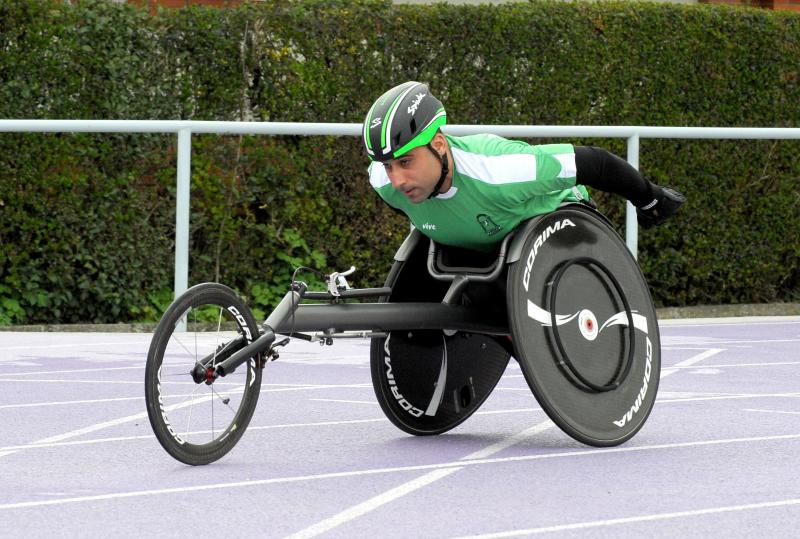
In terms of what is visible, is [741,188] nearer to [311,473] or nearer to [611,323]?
[611,323]

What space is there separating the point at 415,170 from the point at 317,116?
5734 mm

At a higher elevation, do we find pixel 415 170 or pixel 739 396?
pixel 415 170

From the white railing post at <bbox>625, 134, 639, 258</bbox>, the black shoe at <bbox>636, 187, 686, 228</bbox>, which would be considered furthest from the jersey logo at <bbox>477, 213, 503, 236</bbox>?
the white railing post at <bbox>625, 134, 639, 258</bbox>

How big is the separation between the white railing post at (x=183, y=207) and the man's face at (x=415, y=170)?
178 inches

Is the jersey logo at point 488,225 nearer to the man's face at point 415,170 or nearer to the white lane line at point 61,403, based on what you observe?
the man's face at point 415,170

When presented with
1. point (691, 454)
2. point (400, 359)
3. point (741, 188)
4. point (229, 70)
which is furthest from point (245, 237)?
point (691, 454)

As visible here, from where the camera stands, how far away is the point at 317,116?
479 inches

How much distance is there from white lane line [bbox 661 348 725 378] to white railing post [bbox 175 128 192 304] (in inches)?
124

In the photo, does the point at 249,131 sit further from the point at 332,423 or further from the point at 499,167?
the point at 499,167

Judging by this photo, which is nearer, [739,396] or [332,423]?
[332,423]

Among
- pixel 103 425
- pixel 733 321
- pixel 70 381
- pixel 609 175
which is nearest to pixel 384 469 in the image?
pixel 609 175

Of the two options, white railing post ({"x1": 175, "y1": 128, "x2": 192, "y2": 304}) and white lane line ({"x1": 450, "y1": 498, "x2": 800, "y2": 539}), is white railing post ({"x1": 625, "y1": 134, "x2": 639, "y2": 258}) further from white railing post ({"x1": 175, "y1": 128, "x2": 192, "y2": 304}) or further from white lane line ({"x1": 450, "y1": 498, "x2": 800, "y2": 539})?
white lane line ({"x1": 450, "y1": 498, "x2": 800, "y2": 539})

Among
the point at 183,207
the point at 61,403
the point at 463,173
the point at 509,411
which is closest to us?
the point at 463,173

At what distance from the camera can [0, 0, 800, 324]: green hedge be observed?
1131 centimetres
